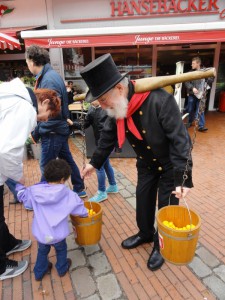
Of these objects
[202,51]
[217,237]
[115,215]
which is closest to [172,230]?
[217,237]

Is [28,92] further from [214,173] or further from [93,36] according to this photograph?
[93,36]

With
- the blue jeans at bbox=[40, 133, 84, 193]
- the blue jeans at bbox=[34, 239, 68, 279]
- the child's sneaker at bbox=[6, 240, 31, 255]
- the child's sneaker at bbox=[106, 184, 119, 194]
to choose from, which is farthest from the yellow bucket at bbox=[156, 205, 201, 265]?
the child's sneaker at bbox=[106, 184, 119, 194]

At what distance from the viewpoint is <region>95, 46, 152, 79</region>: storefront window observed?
1009 centimetres

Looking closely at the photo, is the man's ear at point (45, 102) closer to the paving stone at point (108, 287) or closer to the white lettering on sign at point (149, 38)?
the paving stone at point (108, 287)

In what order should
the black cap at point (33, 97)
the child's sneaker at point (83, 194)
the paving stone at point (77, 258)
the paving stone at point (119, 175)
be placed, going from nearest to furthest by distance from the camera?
the black cap at point (33, 97), the paving stone at point (77, 258), the child's sneaker at point (83, 194), the paving stone at point (119, 175)

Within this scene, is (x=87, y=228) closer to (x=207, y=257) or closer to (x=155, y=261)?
(x=155, y=261)

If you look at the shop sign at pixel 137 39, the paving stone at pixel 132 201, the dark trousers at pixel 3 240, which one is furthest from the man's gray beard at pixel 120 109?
the shop sign at pixel 137 39

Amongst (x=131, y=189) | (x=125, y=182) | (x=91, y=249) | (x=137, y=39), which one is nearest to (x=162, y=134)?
(x=91, y=249)

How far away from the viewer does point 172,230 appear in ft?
5.77

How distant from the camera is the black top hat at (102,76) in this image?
6.08 feet

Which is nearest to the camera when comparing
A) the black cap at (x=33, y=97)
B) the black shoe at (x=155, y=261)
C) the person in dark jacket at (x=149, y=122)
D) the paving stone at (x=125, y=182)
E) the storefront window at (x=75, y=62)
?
the person in dark jacket at (x=149, y=122)

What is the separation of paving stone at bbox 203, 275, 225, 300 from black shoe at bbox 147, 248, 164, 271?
0.46 metres

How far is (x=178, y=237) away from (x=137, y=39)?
233 inches

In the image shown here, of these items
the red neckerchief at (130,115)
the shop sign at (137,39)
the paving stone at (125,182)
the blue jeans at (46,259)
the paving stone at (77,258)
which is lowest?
the paving stone at (125,182)
